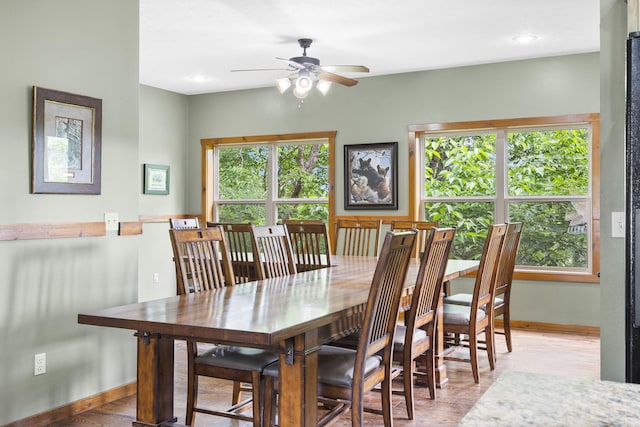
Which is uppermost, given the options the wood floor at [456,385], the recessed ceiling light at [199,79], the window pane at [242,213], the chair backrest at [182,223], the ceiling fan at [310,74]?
the recessed ceiling light at [199,79]

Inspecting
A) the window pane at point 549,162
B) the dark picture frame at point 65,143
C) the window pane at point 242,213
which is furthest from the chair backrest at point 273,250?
the window pane at point 242,213

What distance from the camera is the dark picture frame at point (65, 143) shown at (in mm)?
3195

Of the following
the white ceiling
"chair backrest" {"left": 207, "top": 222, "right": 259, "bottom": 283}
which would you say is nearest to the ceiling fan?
the white ceiling

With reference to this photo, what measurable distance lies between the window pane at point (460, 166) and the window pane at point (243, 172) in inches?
82.1

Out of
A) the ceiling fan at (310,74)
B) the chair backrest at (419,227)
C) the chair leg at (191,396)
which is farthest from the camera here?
the chair backrest at (419,227)

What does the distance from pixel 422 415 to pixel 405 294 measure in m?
0.84

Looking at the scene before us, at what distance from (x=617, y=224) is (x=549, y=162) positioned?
11.8 ft

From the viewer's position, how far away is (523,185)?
19.6 ft

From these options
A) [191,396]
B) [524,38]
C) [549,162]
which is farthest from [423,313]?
[549,162]

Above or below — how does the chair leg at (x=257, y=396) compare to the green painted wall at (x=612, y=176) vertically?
below

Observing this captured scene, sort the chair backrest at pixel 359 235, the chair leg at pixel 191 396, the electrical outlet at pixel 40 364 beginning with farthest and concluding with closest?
the chair backrest at pixel 359 235
the electrical outlet at pixel 40 364
the chair leg at pixel 191 396

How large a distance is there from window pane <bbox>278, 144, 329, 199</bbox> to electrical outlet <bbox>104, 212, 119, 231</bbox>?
3.47 metres

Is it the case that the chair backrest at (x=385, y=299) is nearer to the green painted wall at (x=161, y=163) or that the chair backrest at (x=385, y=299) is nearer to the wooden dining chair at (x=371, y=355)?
the wooden dining chair at (x=371, y=355)

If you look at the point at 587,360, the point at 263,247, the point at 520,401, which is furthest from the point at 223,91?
the point at 520,401
